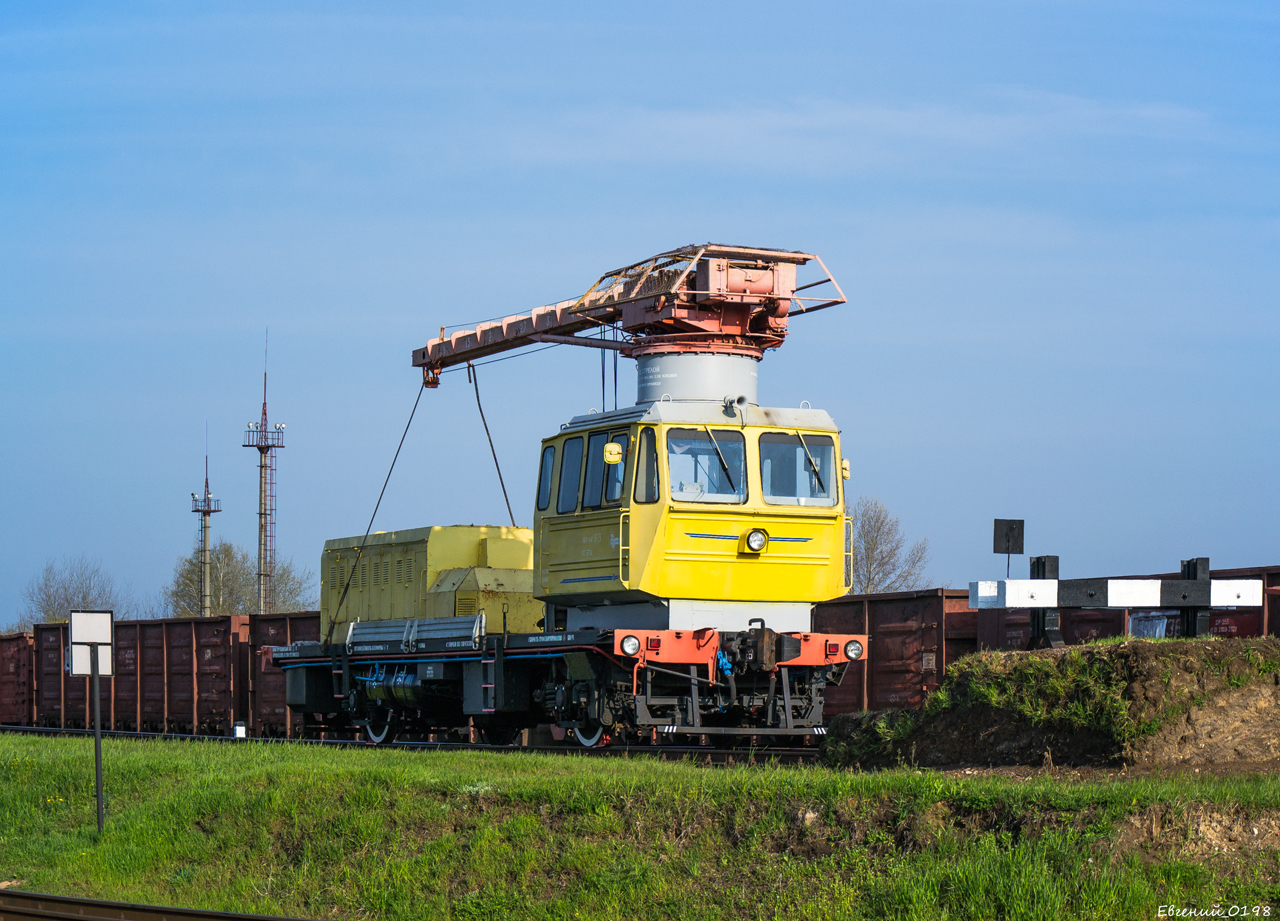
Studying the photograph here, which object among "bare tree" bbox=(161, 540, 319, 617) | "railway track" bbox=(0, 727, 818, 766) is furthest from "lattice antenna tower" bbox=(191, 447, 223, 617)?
"railway track" bbox=(0, 727, 818, 766)

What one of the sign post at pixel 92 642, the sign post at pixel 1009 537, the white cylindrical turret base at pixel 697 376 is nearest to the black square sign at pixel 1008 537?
the sign post at pixel 1009 537

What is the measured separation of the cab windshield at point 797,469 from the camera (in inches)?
646

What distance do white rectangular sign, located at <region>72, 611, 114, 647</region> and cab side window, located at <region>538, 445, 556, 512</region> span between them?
16.3 feet

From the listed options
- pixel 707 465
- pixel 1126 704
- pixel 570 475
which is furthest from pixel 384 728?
pixel 1126 704

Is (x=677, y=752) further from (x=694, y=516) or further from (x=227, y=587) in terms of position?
(x=227, y=587)

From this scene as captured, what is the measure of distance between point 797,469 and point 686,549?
5.58 feet

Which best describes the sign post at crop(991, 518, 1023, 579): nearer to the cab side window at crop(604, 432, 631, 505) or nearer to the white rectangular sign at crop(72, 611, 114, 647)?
the cab side window at crop(604, 432, 631, 505)

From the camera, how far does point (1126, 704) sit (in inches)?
442

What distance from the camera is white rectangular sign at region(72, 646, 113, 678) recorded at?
49.6 ft

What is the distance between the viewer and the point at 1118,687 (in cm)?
1136

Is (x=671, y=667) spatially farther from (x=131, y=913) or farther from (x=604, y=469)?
(x=131, y=913)

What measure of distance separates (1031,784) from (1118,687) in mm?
1706

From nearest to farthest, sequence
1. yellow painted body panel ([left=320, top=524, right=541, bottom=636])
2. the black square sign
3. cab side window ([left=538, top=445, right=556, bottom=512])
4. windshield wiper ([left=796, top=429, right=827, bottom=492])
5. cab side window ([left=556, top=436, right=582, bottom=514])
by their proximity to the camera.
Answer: the black square sign, windshield wiper ([left=796, top=429, right=827, bottom=492]), cab side window ([left=556, top=436, right=582, bottom=514]), cab side window ([left=538, top=445, right=556, bottom=512]), yellow painted body panel ([left=320, top=524, right=541, bottom=636])

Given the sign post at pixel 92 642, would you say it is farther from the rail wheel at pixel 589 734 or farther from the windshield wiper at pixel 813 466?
the windshield wiper at pixel 813 466
